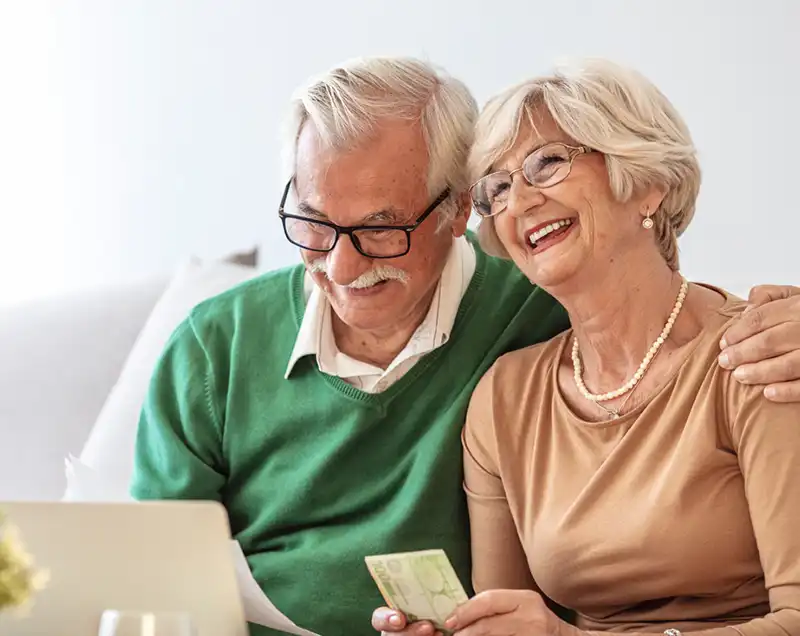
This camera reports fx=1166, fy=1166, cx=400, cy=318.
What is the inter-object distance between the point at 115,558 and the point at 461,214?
0.84 meters

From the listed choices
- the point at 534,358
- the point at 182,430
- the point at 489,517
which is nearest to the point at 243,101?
the point at 182,430

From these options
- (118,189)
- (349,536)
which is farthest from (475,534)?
(118,189)

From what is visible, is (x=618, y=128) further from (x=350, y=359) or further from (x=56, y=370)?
(x=56, y=370)

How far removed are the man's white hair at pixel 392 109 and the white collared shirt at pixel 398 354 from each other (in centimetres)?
13

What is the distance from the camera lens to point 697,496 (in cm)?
148

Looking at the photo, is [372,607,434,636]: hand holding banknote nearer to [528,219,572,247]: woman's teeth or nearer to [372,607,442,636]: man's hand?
[372,607,442,636]: man's hand

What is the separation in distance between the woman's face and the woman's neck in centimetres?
3

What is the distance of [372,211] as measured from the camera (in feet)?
5.59

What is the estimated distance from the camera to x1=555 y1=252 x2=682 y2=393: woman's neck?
1563mm

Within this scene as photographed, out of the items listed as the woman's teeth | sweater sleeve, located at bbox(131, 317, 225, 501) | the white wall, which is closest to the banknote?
the woman's teeth

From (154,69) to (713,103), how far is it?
142 centimetres

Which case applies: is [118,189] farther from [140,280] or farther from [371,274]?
[371,274]

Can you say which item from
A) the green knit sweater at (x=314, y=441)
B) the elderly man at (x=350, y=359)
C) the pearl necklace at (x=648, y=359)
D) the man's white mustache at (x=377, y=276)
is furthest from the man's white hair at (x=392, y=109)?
the pearl necklace at (x=648, y=359)

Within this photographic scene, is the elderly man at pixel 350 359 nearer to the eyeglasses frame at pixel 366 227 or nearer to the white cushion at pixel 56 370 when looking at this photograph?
the eyeglasses frame at pixel 366 227
